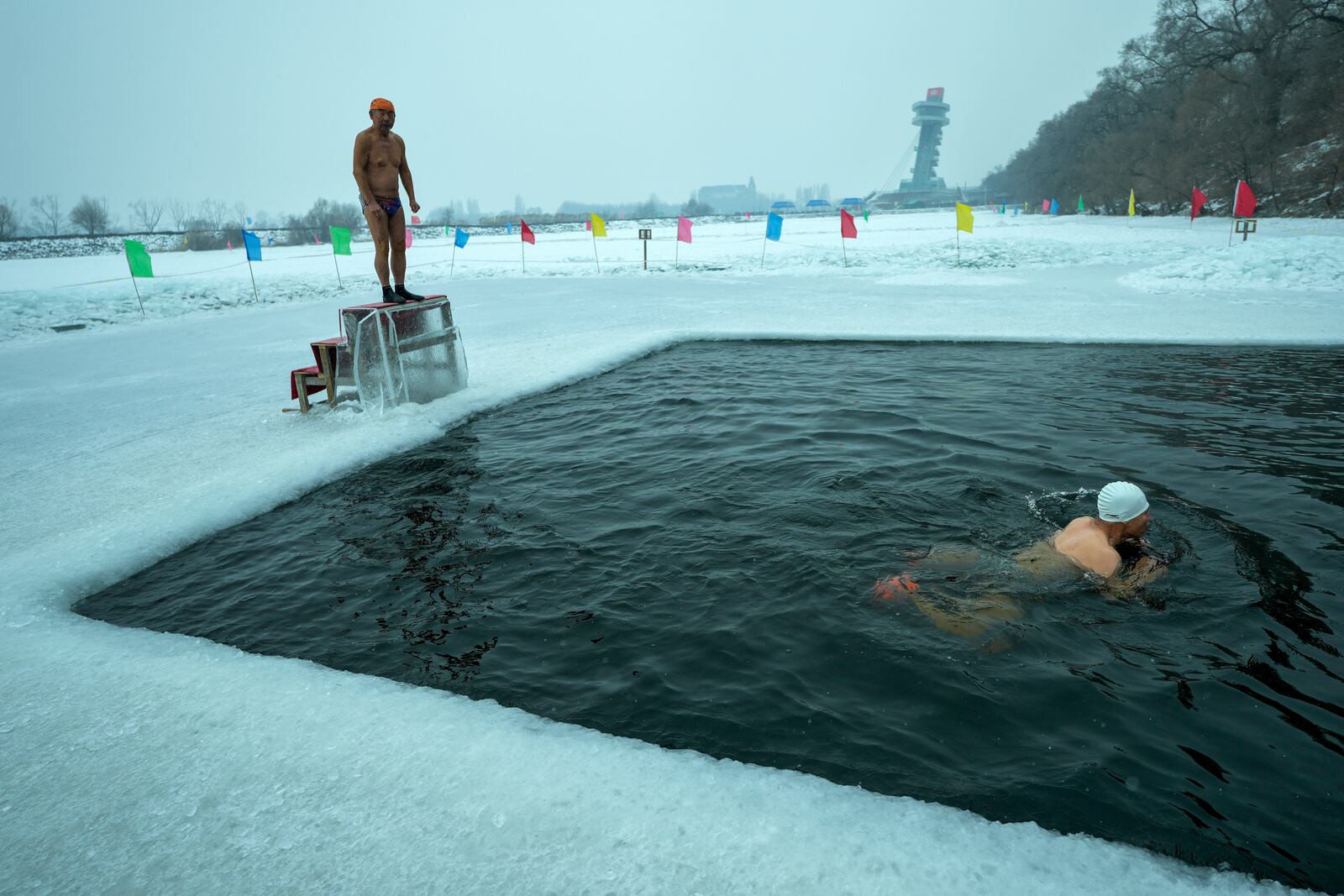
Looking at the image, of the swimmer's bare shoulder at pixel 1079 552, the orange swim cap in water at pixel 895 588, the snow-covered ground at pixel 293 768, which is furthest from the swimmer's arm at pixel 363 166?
the swimmer's bare shoulder at pixel 1079 552

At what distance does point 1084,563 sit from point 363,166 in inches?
277

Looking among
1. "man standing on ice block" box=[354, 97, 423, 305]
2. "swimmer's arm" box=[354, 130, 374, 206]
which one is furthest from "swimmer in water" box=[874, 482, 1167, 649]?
"swimmer's arm" box=[354, 130, 374, 206]

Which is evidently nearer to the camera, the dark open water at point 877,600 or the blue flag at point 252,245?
the dark open water at point 877,600

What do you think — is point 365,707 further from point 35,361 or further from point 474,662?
point 35,361

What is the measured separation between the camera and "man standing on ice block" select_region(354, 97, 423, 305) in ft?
23.7

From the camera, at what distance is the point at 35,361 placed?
11.1 m

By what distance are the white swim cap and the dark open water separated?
40 centimetres

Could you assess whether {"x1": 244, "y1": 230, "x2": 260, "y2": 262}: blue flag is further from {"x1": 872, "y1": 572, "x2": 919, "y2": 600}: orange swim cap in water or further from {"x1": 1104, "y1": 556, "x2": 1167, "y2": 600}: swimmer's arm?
{"x1": 1104, "y1": 556, "x2": 1167, "y2": 600}: swimmer's arm

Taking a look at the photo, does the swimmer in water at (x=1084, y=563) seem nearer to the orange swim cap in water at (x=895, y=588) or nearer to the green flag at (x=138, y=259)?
the orange swim cap in water at (x=895, y=588)

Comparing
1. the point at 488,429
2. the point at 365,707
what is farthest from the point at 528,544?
the point at 488,429

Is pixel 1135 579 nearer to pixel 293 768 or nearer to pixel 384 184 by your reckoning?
pixel 293 768

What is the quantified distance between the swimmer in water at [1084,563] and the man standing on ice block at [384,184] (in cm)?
566

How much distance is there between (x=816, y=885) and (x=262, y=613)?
10.4 feet

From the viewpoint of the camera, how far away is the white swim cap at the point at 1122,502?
→ 3.88m
